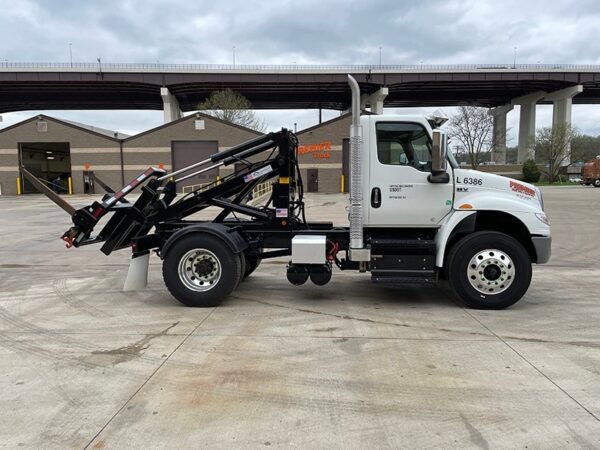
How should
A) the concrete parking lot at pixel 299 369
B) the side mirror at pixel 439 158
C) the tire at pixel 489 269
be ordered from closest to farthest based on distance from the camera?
1. the concrete parking lot at pixel 299 369
2. the side mirror at pixel 439 158
3. the tire at pixel 489 269

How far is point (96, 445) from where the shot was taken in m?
3.17

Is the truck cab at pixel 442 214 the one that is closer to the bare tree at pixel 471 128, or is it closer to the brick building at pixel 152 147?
the brick building at pixel 152 147

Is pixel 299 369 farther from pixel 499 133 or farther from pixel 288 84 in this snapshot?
pixel 499 133

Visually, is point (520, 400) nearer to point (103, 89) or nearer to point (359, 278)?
point (359, 278)

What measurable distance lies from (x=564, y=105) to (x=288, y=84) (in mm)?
38006

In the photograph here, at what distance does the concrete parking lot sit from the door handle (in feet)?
4.66

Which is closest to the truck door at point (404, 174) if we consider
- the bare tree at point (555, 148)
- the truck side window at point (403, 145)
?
the truck side window at point (403, 145)

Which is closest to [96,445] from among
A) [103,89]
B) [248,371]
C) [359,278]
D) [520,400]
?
[248,371]

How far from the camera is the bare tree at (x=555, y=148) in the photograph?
6166cm

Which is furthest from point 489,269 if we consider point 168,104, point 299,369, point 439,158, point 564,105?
point 564,105

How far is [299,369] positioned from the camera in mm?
4461

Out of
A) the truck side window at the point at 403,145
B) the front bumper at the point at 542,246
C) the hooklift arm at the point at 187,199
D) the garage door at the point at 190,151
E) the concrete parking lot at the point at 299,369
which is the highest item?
the garage door at the point at 190,151

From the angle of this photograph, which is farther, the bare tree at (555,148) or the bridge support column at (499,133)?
the bridge support column at (499,133)

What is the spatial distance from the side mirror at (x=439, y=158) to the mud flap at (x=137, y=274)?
4.51 m
